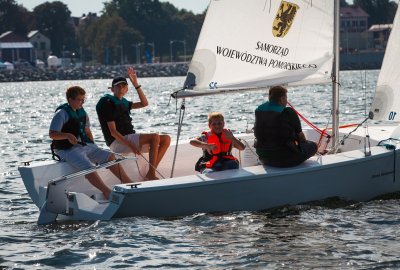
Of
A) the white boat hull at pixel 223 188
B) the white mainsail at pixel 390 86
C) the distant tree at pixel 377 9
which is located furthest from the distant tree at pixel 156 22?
the white boat hull at pixel 223 188

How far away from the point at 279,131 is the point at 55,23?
141010 millimetres

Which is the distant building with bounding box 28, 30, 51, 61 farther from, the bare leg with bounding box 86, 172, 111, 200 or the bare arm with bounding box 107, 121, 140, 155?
the bare leg with bounding box 86, 172, 111, 200

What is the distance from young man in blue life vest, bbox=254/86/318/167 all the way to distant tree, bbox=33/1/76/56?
138778mm

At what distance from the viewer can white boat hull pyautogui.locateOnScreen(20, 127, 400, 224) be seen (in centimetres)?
1038

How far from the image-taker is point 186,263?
30.2 feet

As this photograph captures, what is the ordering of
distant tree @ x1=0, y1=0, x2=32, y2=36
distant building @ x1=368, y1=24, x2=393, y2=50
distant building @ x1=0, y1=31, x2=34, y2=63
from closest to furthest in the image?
distant building @ x1=0, y1=31, x2=34, y2=63, distant building @ x1=368, y1=24, x2=393, y2=50, distant tree @ x1=0, y1=0, x2=32, y2=36

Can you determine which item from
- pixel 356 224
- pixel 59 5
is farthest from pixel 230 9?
pixel 59 5

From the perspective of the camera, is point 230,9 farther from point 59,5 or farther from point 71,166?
point 59,5

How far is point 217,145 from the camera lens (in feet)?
36.3

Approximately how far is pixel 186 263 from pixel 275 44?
343 cm

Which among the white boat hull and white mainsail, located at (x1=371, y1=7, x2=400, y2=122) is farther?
white mainsail, located at (x1=371, y1=7, x2=400, y2=122)

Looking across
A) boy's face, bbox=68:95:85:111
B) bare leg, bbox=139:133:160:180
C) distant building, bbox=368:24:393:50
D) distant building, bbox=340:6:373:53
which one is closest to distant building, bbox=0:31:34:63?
distant building, bbox=340:6:373:53

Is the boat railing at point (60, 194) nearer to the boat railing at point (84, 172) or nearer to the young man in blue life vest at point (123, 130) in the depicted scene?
the boat railing at point (84, 172)

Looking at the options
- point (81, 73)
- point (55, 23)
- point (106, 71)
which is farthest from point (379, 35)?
point (55, 23)
